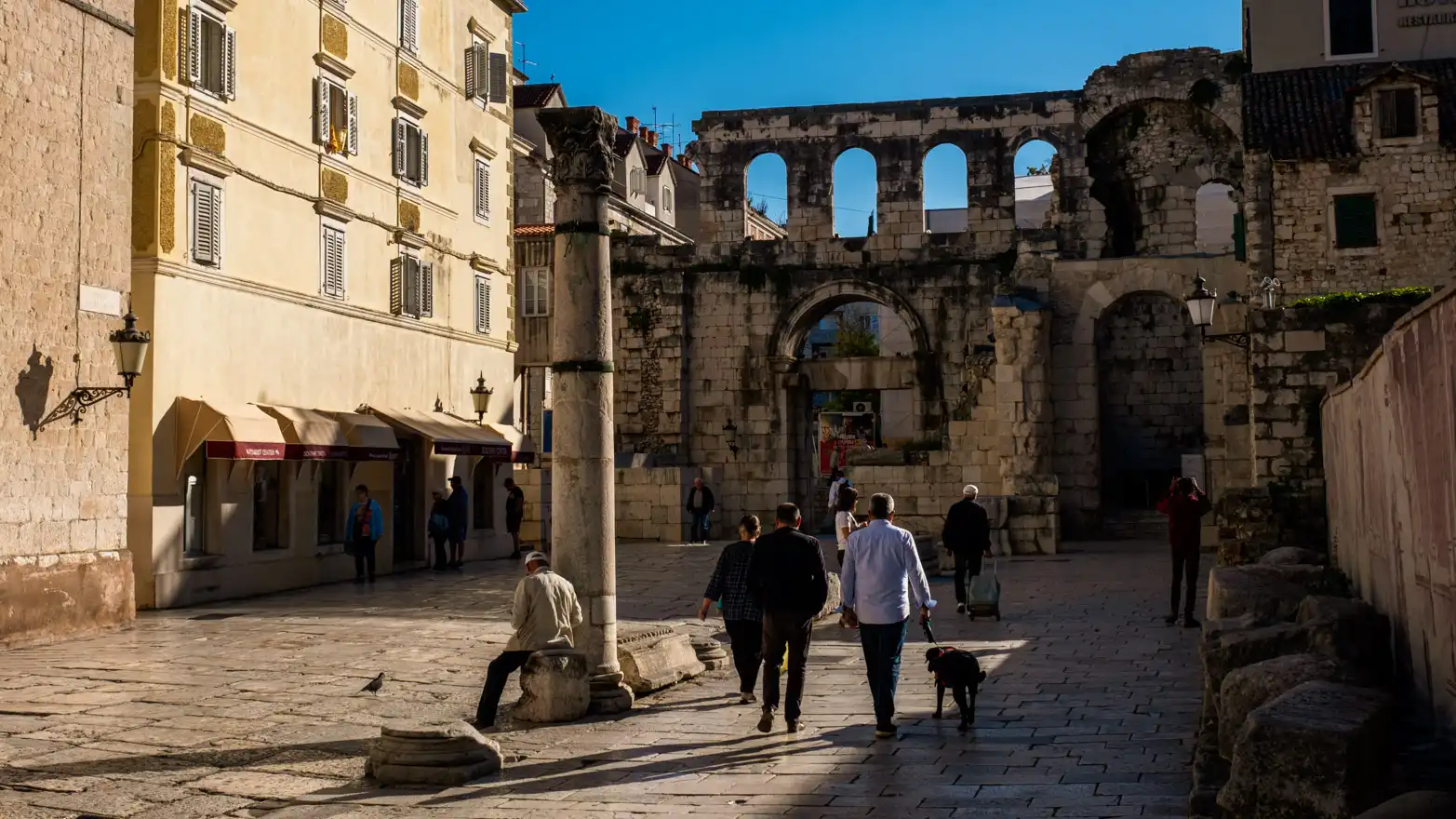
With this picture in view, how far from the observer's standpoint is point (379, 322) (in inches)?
945

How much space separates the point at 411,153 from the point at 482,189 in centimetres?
307

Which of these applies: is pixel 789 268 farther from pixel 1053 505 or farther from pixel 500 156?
pixel 1053 505

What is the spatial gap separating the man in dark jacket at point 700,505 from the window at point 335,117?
10258 millimetres

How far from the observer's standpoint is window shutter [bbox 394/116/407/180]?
2459 cm

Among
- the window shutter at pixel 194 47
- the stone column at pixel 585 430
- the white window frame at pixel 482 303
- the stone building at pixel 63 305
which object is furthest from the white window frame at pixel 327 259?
the stone column at pixel 585 430

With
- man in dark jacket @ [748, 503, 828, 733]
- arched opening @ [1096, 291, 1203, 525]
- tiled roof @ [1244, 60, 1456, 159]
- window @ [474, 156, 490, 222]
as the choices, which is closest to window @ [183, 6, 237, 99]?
window @ [474, 156, 490, 222]

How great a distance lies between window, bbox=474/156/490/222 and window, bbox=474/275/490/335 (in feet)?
3.93

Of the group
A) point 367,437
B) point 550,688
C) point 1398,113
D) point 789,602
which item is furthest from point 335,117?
point 1398,113

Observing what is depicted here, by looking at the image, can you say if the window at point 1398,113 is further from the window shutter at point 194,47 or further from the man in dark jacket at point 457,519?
the window shutter at point 194,47

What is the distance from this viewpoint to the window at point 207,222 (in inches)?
742

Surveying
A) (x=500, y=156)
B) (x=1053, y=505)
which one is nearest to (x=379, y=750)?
(x=1053, y=505)

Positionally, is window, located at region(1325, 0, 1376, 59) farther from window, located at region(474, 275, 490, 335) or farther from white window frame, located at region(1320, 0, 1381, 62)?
window, located at region(474, 275, 490, 335)

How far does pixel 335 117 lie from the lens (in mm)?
22531

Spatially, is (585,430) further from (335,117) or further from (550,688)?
(335,117)
